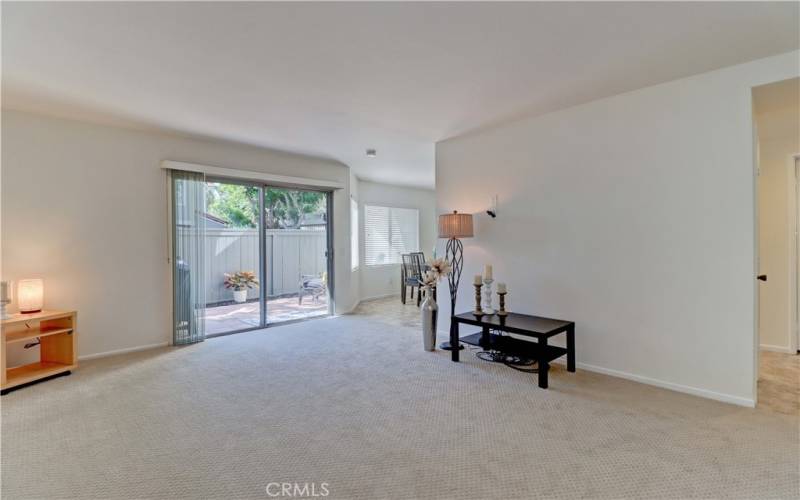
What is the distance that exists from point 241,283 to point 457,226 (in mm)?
2966

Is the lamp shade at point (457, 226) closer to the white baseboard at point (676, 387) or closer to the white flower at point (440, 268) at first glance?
the white flower at point (440, 268)

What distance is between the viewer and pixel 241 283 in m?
4.89

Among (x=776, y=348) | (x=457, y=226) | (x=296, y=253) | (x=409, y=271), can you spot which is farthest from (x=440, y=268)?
(x=409, y=271)

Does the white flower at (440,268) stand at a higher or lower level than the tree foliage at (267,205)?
lower

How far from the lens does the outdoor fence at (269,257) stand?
4.62m

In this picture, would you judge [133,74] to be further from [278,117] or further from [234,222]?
[234,222]

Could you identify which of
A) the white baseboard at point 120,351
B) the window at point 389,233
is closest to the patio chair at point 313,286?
the window at point 389,233

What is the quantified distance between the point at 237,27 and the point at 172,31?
387 millimetres

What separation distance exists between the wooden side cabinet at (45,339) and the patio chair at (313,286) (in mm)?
2598

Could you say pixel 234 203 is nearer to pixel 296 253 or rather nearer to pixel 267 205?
pixel 267 205

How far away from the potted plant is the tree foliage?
0.64m

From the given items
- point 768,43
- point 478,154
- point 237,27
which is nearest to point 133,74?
point 237,27

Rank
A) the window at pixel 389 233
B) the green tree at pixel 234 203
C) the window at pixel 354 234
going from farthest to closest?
the window at pixel 389 233
the window at pixel 354 234
the green tree at pixel 234 203

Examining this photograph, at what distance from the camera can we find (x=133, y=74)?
8.73ft
